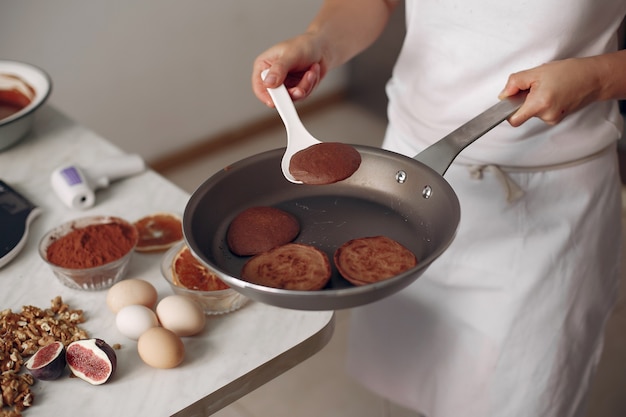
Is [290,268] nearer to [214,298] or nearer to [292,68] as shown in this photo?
[214,298]

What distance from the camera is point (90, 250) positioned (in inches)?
38.9

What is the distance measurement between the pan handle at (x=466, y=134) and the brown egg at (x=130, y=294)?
1.23 ft

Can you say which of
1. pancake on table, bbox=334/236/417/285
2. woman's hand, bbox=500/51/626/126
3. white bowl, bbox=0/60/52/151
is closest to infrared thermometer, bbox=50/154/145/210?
white bowl, bbox=0/60/52/151

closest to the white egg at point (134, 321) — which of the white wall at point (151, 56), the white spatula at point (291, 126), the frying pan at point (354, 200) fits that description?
the frying pan at point (354, 200)

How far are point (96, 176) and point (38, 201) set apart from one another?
3.8 inches

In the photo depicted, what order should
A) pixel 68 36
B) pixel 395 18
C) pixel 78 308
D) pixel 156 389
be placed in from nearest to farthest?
pixel 156 389, pixel 78 308, pixel 68 36, pixel 395 18

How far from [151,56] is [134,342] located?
5.56 ft

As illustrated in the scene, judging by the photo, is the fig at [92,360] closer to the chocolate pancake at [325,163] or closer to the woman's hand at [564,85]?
the chocolate pancake at [325,163]

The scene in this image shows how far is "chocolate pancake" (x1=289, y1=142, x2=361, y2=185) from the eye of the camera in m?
0.86

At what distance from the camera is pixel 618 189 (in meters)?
1.13

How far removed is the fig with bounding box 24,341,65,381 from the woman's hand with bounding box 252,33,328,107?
0.38 meters

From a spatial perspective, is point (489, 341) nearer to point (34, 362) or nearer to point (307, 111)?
point (34, 362)

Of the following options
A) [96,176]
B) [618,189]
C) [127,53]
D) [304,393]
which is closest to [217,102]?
[127,53]

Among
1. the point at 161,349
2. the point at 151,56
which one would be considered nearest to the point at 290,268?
the point at 161,349
